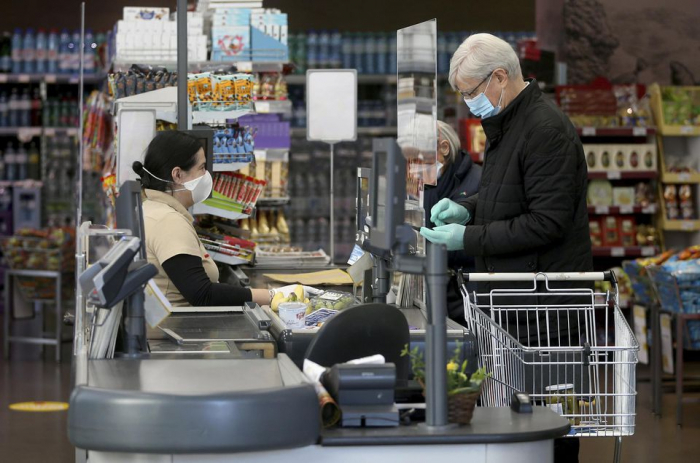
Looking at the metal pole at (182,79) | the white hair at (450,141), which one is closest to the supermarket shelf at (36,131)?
the metal pole at (182,79)

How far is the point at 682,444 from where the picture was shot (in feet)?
18.3

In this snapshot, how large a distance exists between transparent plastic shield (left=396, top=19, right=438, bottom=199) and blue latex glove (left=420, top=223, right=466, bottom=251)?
0.65 feet

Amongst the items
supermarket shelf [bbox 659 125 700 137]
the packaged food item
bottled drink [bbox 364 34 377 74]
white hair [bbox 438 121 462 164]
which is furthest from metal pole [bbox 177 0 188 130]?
bottled drink [bbox 364 34 377 74]

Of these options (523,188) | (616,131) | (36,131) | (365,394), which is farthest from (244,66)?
(365,394)

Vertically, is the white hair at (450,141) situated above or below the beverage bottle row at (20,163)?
below

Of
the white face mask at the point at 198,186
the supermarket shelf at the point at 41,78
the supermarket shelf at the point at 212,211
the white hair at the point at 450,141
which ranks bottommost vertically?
the supermarket shelf at the point at 212,211

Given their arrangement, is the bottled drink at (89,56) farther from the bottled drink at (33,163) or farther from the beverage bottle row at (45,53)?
the bottled drink at (33,163)

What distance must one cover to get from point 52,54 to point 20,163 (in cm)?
120

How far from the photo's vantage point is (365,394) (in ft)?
7.62

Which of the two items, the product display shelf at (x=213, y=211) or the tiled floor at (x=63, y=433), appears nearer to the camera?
the product display shelf at (x=213, y=211)

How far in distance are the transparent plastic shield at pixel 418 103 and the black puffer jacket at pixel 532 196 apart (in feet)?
1.09

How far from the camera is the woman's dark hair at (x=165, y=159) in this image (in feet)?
12.9

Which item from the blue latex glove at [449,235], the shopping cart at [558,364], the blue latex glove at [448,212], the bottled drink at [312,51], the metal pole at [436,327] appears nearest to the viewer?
the metal pole at [436,327]

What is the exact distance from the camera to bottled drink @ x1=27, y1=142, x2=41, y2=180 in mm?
10969
